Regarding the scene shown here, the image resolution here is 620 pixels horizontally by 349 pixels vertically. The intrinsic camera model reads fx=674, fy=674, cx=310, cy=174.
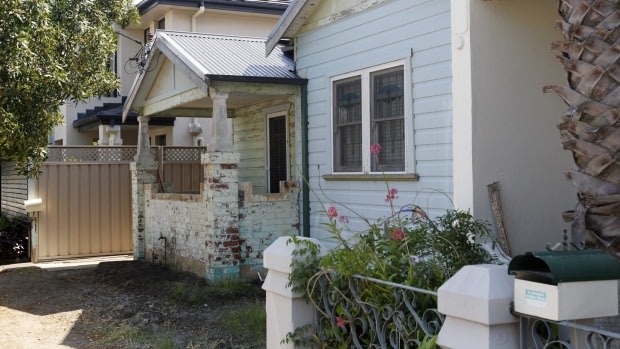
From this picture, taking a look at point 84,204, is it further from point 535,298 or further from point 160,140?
point 535,298

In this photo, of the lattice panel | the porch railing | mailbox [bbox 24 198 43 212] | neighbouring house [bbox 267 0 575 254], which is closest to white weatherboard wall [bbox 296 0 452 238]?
neighbouring house [bbox 267 0 575 254]

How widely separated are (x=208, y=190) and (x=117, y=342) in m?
2.99

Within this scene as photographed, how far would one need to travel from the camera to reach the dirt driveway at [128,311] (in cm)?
739

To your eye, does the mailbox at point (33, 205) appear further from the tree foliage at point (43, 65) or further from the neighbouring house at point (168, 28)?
the neighbouring house at point (168, 28)

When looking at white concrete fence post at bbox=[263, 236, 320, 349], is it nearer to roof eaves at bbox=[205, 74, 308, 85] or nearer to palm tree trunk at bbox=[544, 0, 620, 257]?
palm tree trunk at bbox=[544, 0, 620, 257]

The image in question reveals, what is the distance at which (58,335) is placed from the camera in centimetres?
780

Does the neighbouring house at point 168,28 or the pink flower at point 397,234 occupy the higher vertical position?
the neighbouring house at point 168,28

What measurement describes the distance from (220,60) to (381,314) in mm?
7117

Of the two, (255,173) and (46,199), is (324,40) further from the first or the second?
(46,199)

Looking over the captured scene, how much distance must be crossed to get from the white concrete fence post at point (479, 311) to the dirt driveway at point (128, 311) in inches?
158

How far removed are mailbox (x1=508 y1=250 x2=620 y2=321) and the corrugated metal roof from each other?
23.8 ft

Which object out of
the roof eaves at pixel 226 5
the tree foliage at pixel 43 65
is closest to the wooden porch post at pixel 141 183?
the tree foliage at pixel 43 65

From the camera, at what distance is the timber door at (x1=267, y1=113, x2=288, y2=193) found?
11.7 metres

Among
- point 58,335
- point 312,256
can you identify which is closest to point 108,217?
point 58,335
